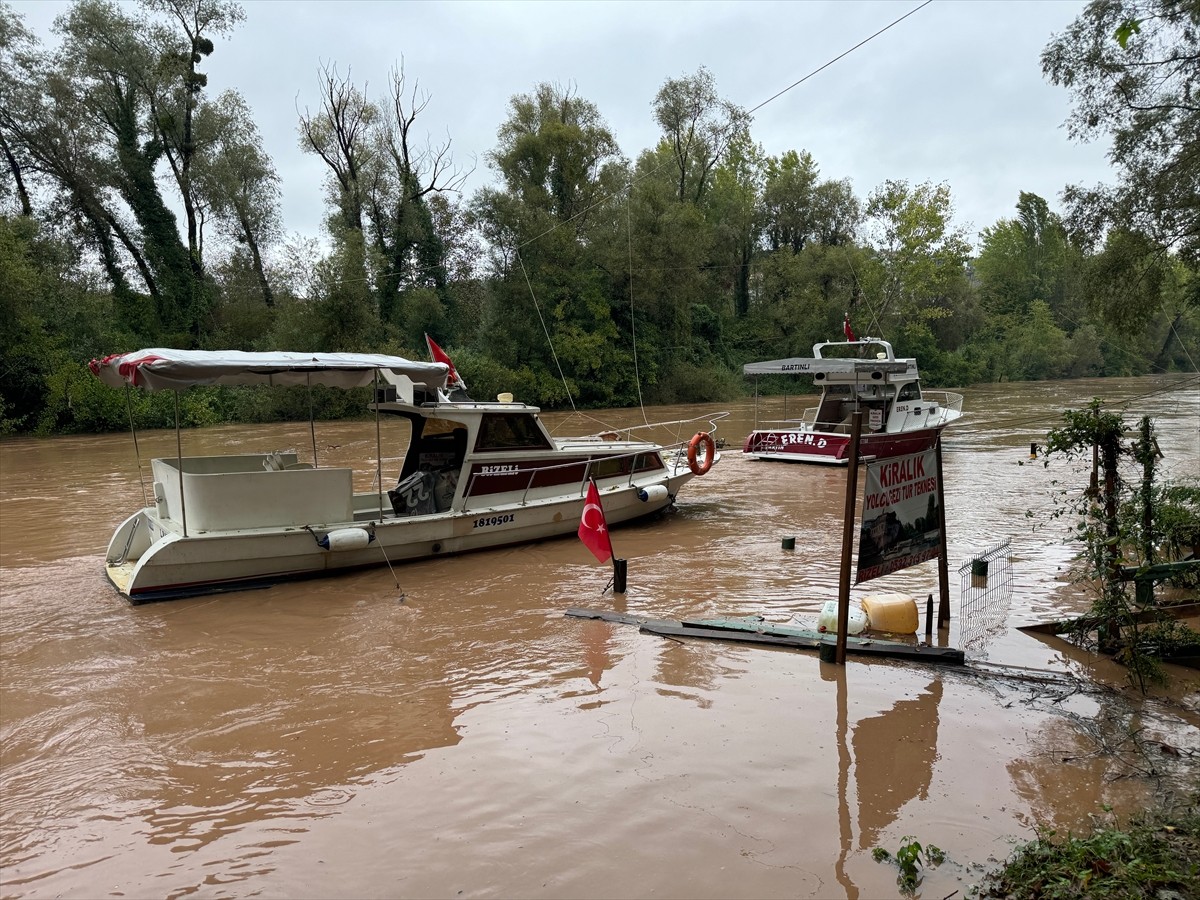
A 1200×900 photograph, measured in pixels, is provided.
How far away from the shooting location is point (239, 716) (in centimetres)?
606

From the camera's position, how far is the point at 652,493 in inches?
504

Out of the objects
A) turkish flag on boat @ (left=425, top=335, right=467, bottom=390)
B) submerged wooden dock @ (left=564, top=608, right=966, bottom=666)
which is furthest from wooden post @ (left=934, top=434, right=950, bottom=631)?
turkish flag on boat @ (left=425, top=335, right=467, bottom=390)

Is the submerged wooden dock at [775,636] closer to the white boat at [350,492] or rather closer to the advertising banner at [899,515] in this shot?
the advertising banner at [899,515]

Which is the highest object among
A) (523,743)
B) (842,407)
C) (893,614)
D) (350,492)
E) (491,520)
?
(842,407)

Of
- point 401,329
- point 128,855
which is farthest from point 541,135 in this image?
point 128,855

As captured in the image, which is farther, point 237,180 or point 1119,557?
point 237,180

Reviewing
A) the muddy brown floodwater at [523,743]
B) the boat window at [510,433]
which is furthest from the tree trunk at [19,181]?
the boat window at [510,433]

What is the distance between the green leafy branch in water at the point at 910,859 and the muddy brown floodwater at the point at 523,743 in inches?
2.0

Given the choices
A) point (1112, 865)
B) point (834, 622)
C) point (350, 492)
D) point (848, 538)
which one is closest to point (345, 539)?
point (350, 492)

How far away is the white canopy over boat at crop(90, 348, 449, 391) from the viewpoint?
26.9 ft

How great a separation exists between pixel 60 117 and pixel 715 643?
40.7 m

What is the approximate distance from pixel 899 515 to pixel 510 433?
5899 millimetres

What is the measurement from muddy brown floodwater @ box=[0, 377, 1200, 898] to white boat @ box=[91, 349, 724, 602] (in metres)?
0.45

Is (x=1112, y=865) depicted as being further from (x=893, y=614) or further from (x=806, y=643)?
(x=893, y=614)
